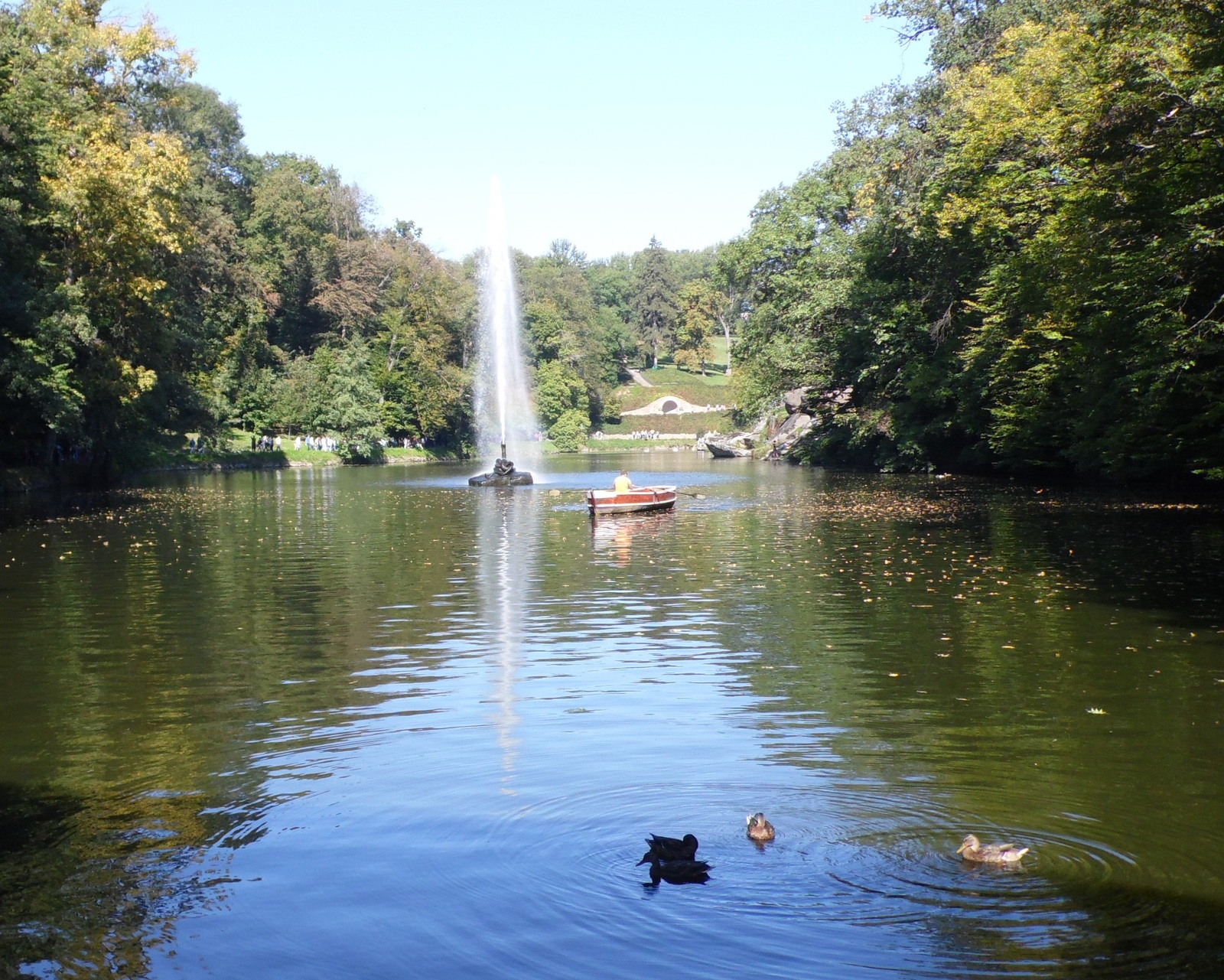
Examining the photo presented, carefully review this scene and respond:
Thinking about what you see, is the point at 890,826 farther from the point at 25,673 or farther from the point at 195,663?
the point at 25,673

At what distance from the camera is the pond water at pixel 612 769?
24.0 feet

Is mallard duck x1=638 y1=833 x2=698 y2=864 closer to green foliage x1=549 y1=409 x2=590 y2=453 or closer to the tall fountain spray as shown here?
the tall fountain spray

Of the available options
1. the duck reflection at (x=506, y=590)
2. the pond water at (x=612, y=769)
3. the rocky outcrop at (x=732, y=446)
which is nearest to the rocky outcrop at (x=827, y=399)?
the rocky outcrop at (x=732, y=446)

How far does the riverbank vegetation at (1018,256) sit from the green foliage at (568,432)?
47.8 metres

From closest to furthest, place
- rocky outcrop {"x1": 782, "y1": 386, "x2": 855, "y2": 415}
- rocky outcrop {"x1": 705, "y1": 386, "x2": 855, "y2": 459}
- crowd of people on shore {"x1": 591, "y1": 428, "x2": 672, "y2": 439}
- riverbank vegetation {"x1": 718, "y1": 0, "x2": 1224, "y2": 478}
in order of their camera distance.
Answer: riverbank vegetation {"x1": 718, "y1": 0, "x2": 1224, "y2": 478}, rocky outcrop {"x1": 782, "y1": 386, "x2": 855, "y2": 415}, rocky outcrop {"x1": 705, "y1": 386, "x2": 855, "y2": 459}, crowd of people on shore {"x1": 591, "y1": 428, "x2": 672, "y2": 439}

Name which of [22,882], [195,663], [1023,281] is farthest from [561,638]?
[1023,281]

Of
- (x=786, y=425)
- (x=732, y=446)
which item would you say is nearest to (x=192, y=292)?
(x=786, y=425)

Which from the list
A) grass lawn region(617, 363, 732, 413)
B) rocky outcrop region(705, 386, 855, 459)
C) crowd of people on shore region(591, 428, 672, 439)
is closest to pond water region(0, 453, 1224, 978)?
rocky outcrop region(705, 386, 855, 459)

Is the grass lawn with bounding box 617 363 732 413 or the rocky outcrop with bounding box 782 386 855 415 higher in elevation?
the grass lawn with bounding box 617 363 732 413

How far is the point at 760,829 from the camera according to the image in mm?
8688

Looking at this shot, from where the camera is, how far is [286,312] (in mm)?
109500

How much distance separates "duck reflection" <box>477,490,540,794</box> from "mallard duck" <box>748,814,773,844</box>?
2.21 metres

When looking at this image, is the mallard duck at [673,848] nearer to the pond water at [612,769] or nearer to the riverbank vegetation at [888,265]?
the pond water at [612,769]

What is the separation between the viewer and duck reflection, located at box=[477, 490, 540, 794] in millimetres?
12548
